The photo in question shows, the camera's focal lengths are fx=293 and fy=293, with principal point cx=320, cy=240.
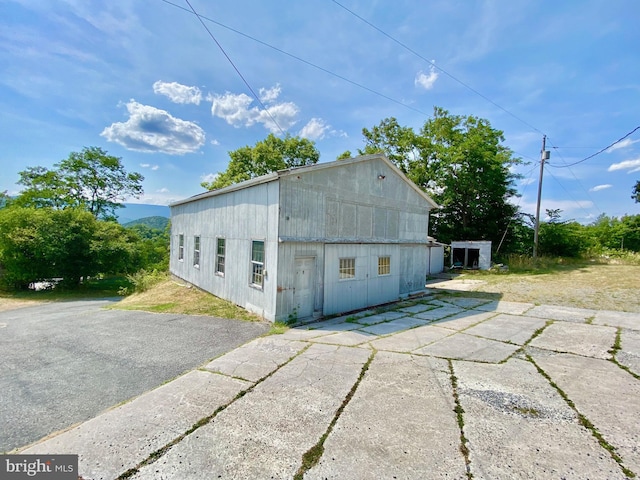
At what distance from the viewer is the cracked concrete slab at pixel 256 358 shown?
4848 mm

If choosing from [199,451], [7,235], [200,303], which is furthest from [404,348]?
[7,235]

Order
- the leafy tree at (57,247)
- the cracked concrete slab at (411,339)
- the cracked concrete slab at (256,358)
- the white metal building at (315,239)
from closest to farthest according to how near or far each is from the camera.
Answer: the cracked concrete slab at (256,358) < the cracked concrete slab at (411,339) < the white metal building at (315,239) < the leafy tree at (57,247)

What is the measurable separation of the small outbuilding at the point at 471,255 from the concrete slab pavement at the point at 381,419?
1513 centimetres

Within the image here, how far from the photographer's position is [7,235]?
57.1ft

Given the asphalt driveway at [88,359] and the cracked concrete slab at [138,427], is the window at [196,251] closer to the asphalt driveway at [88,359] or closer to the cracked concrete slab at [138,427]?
the asphalt driveway at [88,359]

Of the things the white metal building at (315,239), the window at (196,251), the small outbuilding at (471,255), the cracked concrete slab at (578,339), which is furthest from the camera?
the small outbuilding at (471,255)

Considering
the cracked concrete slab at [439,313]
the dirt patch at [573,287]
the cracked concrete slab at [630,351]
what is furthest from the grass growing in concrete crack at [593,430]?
the dirt patch at [573,287]

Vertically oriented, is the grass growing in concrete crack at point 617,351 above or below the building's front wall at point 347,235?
below

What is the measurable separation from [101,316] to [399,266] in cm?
1029

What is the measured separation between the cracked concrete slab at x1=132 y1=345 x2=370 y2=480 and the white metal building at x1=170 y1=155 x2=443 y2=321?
342 centimetres

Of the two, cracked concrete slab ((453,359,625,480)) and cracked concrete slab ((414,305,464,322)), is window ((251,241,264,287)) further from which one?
cracked concrete slab ((453,359,625,480))

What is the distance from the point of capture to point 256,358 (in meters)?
5.43

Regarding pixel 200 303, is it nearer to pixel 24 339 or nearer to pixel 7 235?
pixel 24 339

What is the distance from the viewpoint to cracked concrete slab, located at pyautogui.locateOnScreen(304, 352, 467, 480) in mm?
2730
